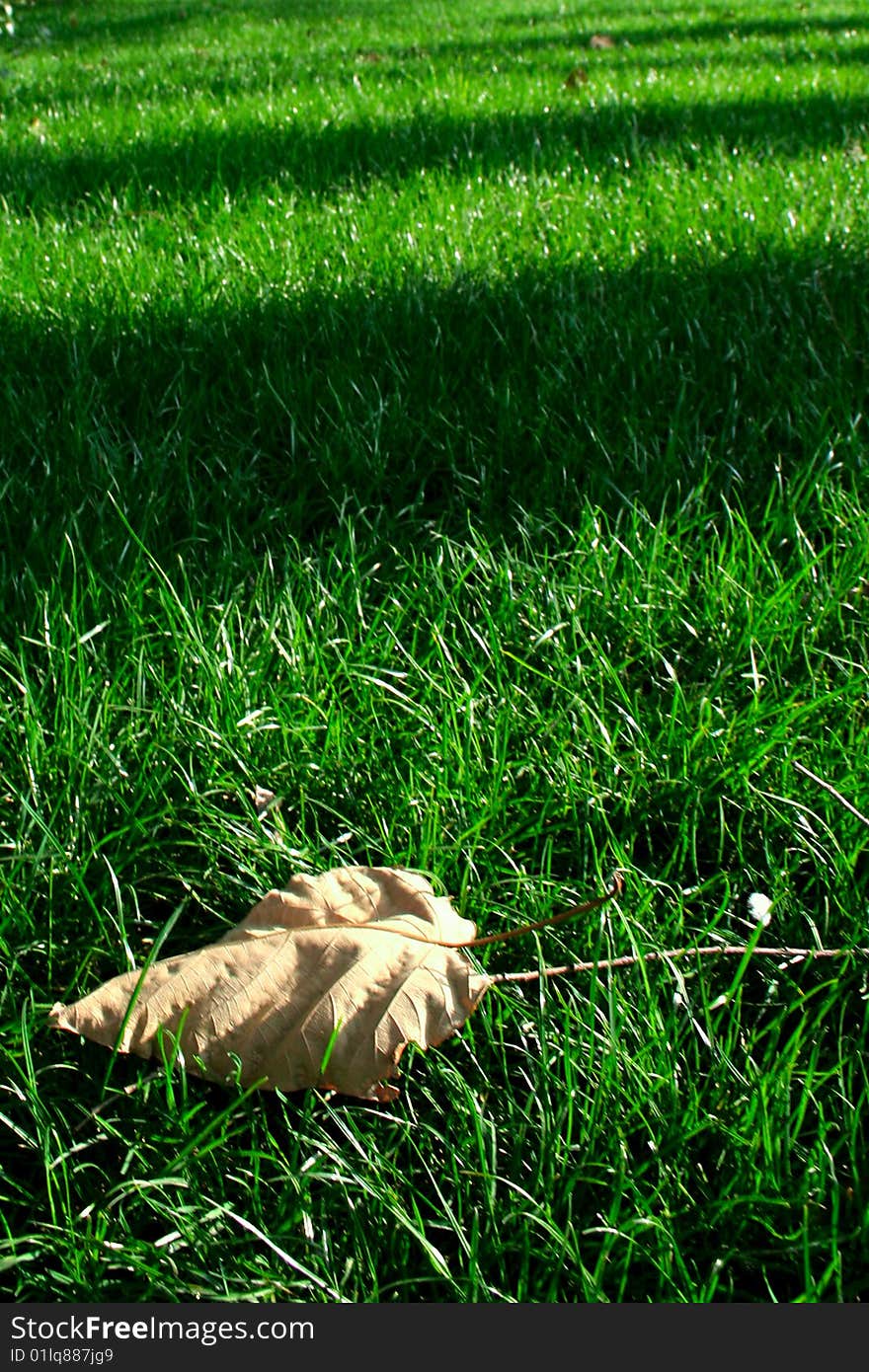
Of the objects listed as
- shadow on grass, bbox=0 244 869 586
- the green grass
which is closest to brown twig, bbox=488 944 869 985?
the green grass

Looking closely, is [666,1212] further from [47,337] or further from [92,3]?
[92,3]

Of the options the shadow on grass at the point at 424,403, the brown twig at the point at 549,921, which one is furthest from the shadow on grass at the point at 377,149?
the brown twig at the point at 549,921

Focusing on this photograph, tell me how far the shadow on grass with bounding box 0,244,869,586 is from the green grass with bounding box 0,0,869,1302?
0.01m

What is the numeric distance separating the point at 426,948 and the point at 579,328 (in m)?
1.81

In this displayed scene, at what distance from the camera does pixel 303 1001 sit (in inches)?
45.1

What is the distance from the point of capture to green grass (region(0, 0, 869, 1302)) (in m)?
1.03

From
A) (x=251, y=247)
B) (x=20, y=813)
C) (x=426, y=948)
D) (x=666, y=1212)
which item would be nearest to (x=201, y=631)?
(x=20, y=813)

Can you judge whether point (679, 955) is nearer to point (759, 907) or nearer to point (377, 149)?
point (759, 907)

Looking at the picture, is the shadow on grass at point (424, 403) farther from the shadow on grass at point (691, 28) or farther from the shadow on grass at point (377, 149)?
the shadow on grass at point (691, 28)

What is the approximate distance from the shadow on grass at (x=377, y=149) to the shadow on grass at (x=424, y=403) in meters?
1.29

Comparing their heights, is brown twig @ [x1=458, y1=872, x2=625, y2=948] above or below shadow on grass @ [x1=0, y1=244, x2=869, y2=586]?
below

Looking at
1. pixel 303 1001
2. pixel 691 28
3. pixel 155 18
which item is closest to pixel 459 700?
pixel 303 1001

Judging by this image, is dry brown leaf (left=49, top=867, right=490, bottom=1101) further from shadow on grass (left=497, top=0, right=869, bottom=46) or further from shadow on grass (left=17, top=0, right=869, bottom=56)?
shadow on grass (left=497, top=0, right=869, bottom=46)

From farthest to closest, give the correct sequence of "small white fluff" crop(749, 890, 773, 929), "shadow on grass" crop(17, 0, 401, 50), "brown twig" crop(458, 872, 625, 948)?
"shadow on grass" crop(17, 0, 401, 50) < "small white fluff" crop(749, 890, 773, 929) < "brown twig" crop(458, 872, 625, 948)
